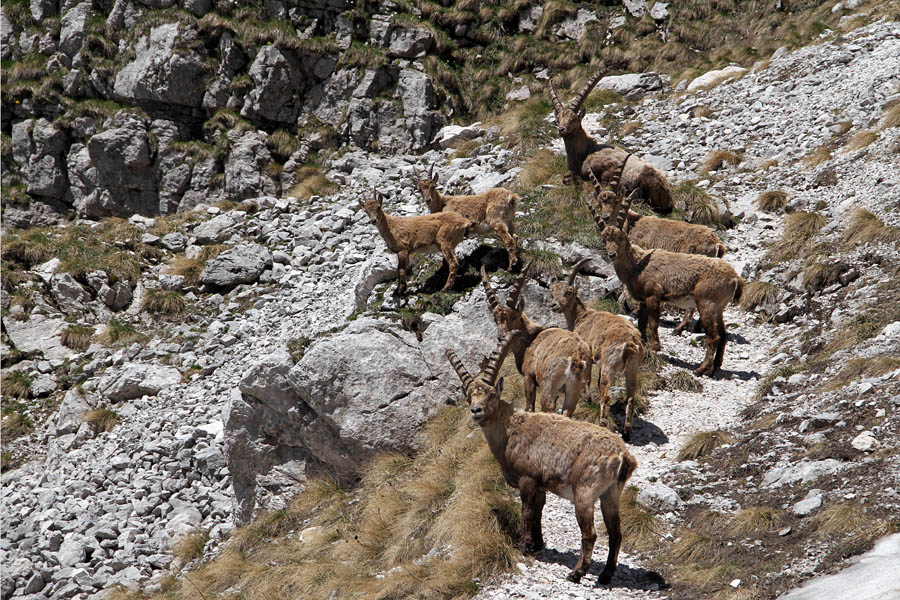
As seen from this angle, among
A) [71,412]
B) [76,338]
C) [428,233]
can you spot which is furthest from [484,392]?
[76,338]

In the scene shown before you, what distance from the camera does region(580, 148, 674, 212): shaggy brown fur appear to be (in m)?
15.8

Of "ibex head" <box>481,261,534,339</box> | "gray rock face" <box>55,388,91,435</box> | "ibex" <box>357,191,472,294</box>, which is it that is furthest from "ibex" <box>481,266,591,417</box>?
"gray rock face" <box>55,388,91,435</box>

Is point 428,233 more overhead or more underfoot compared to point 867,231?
more overhead

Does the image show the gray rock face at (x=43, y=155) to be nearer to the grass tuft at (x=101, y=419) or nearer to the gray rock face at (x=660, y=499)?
the grass tuft at (x=101, y=419)

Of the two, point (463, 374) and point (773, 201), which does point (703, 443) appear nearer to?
point (463, 374)

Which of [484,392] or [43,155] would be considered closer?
[484,392]

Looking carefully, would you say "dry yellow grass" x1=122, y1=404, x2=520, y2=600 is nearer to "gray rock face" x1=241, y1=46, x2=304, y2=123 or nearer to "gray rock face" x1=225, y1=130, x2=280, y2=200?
"gray rock face" x1=225, y1=130, x2=280, y2=200

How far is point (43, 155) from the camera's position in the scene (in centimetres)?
2552

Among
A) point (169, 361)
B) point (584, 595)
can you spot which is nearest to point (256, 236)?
point (169, 361)

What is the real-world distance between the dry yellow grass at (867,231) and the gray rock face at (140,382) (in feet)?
44.5

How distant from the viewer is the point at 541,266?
13789 millimetres

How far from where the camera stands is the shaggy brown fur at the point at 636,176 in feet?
52.0

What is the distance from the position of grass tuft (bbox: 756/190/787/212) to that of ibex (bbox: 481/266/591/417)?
7590mm

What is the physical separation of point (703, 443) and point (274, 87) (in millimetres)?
19001
